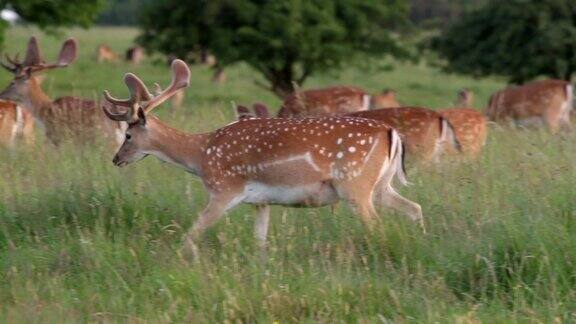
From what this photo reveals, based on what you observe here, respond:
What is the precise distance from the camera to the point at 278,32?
19.8 metres

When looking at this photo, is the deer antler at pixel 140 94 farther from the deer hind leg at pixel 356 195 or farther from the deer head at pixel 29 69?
the deer head at pixel 29 69

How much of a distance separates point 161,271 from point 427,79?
2350 cm

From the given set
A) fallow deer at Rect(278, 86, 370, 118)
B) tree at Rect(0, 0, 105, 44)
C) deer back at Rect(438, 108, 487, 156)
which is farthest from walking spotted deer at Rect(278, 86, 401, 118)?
tree at Rect(0, 0, 105, 44)

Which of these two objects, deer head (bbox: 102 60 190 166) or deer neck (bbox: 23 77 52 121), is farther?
deer neck (bbox: 23 77 52 121)

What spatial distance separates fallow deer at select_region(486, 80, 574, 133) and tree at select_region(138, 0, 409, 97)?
613 centimetres

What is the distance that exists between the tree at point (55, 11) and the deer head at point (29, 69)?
578 centimetres

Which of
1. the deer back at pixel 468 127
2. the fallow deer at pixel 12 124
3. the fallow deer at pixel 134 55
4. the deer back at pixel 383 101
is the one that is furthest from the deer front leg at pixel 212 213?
the fallow deer at pixel 134 55

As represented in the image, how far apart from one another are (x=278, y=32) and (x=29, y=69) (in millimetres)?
8129

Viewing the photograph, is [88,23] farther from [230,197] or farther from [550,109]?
[230,197]

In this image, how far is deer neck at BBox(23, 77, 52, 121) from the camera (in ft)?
38.3

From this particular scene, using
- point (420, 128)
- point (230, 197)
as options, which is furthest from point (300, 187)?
point (420, 128)

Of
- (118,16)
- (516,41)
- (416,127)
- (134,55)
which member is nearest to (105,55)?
(134,55)

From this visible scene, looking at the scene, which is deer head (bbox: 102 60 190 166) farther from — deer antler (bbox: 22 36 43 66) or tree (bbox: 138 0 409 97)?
tree (bbox: 138 0 409 97)

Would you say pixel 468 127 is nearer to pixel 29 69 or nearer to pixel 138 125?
pixel 138 125
